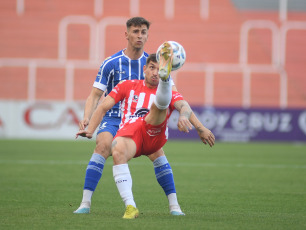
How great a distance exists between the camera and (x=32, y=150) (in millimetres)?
17609

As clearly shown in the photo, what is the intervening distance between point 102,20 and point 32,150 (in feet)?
45.8

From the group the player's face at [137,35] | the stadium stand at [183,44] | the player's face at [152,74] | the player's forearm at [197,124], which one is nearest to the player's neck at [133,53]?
the player's face at [137,35]

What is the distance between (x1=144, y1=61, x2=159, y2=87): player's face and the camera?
21.2ft

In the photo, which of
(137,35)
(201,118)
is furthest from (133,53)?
(201,118)

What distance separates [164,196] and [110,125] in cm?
204

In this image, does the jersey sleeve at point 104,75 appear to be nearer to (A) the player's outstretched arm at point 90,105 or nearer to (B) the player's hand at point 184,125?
(A) the player's outstretched arm at point 90,105

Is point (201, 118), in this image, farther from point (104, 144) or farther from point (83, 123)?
point (83, 123)

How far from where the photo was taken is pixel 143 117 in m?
6.67

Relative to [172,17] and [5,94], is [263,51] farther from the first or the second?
[5,94]

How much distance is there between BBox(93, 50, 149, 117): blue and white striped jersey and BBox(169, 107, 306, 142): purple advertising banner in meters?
15.5

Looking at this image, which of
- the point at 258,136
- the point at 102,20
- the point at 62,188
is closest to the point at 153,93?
the point at 62,188

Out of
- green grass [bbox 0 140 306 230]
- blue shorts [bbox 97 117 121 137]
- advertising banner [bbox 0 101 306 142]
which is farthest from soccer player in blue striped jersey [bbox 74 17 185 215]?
advertising banner [bbox 0 101 306 142]

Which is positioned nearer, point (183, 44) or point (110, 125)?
point (110, 125)

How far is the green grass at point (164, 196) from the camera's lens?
615cm
